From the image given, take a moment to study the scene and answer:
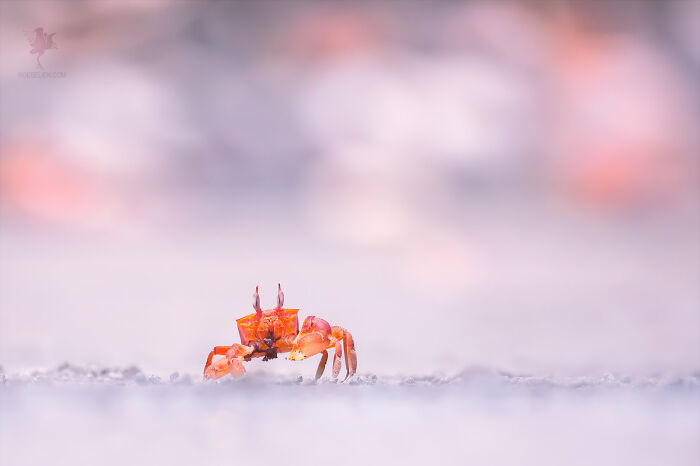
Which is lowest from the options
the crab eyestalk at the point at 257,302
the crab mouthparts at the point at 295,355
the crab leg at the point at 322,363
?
the crab leg at the point at 322,363

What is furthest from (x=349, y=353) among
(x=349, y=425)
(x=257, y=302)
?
(x=349, y=425)

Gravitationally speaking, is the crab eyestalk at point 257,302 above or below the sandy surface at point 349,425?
above

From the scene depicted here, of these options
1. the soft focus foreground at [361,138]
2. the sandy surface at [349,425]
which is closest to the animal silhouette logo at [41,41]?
the soft focus foreground at [361,138]

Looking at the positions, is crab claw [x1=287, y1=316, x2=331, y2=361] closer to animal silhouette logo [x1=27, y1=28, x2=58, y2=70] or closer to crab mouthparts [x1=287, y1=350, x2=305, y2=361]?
crab mouthparts [x1=287, y1=350, x2=305, y2=361]

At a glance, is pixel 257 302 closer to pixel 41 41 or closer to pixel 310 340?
pixel 310 340

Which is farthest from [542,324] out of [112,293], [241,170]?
[112,293]

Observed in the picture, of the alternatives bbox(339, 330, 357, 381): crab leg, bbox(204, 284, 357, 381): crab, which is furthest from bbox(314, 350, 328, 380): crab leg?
bbox(339, 330, 357, 381): crab leg

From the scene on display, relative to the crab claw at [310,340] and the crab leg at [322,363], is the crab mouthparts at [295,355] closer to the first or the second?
the crab claw at [310,340]
